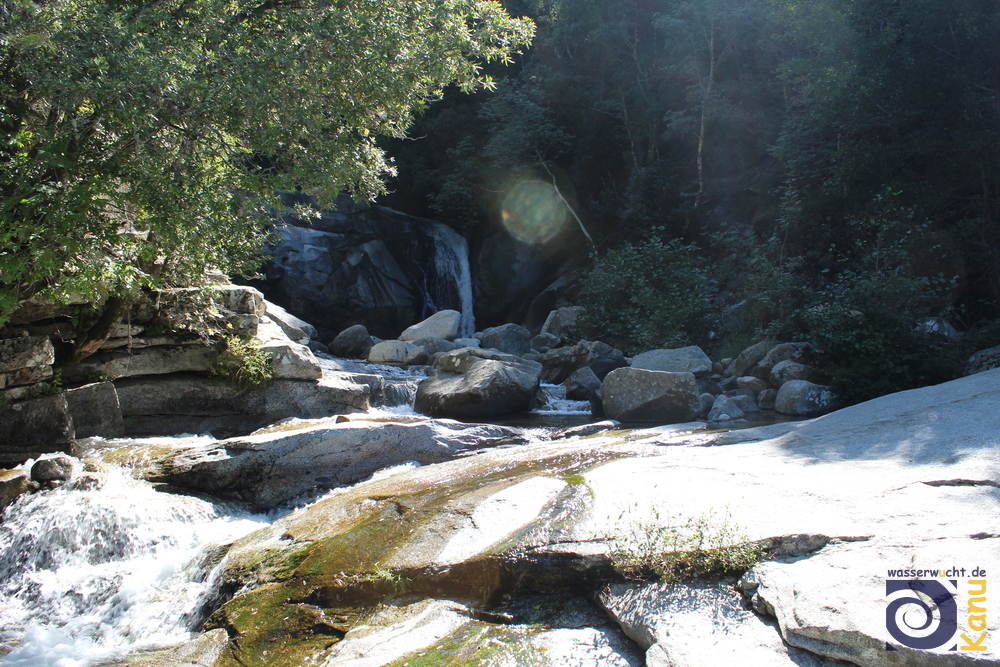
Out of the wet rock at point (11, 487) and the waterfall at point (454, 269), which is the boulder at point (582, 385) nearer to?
the wet rock at point (11, 487)

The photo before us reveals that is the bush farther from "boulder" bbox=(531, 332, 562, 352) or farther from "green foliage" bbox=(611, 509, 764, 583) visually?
"green foliage" bbox=(611, 509, 764, 583)

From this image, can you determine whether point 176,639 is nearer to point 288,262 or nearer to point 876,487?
point 876,487

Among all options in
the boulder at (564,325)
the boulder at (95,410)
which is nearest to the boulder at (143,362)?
the boulder at (95,410)

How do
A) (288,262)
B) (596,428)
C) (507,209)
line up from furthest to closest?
(507,209) < (288,262) < (596,428)

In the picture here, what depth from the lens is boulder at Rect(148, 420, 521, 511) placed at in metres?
5.99

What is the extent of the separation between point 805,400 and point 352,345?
945cm

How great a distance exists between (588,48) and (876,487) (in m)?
20.1

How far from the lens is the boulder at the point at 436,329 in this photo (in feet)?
50.4

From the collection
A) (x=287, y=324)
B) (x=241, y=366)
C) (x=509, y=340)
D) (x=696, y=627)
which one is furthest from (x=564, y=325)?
(x=696, y=627)

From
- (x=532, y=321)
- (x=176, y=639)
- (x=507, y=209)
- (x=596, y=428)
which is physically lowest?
(x=176, y=639)

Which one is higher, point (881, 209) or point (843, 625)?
point (881, 209)

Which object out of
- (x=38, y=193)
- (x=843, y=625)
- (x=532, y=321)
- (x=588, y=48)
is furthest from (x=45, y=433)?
(x=588, y=48)

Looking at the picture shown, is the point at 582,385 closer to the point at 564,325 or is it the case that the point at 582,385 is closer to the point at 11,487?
the point at 564,325

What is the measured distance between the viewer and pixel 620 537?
141 inches
